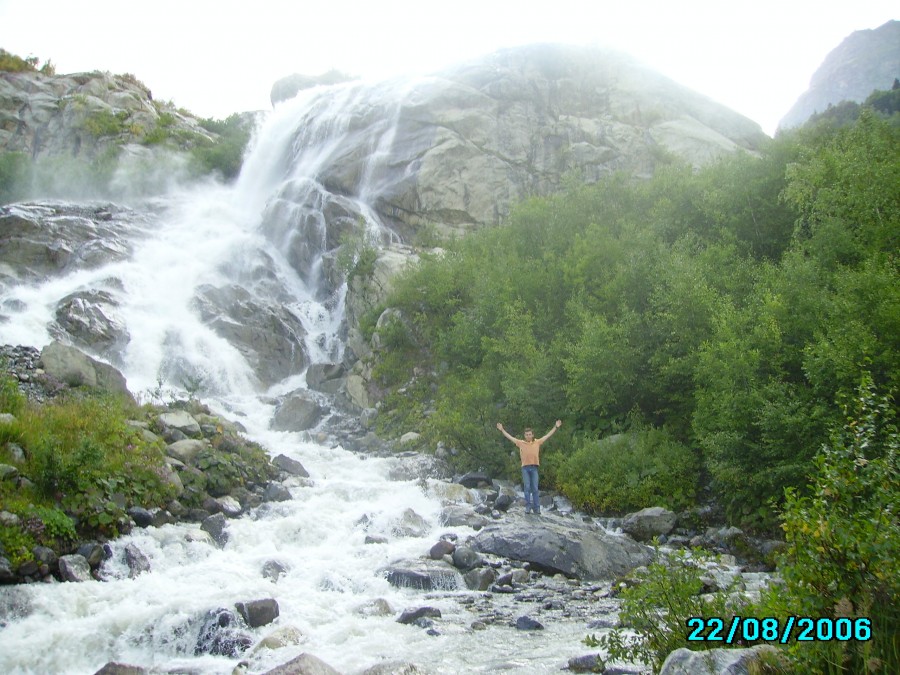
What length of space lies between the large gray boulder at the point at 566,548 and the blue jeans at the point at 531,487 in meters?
1.61

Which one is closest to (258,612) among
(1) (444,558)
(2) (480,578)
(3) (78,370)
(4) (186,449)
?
(2) (480,578)

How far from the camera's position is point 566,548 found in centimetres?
1229

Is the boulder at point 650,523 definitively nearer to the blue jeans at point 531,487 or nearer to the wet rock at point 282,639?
the blue jeans at point 531,487

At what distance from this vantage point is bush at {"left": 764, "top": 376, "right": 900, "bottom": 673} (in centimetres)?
412

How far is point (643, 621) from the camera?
19.0ft

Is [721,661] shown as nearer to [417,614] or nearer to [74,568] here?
[417,614]

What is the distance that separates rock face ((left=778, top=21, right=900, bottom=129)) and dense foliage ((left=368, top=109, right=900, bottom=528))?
87721 millimetres

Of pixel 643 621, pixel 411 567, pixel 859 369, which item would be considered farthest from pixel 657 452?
pixel 643 621

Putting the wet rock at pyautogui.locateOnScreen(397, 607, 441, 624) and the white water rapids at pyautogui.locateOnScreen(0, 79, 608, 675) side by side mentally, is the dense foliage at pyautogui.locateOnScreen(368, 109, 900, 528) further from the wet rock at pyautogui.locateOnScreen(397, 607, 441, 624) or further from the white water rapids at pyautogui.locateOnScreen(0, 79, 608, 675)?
the wet rock at pyautogui.locateOnScreen(397, 607, 441, 624)

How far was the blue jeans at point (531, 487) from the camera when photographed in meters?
15.3

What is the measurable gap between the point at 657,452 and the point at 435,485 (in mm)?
6089

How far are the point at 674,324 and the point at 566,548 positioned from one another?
859 centimetres

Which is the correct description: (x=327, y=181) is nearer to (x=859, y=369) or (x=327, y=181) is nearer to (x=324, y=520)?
(x=324, y=520)

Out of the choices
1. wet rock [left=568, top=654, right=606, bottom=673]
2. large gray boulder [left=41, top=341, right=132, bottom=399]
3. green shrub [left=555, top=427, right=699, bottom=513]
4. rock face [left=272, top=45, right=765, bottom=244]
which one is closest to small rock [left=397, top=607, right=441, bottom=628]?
wet rock [left=568, top=654, right=606, bottom=673]
